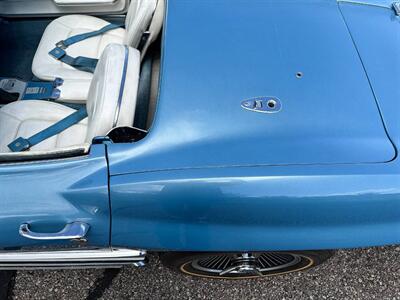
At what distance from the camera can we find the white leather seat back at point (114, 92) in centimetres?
167

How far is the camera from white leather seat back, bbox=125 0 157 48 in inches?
79.7

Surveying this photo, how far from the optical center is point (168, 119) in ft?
5.23

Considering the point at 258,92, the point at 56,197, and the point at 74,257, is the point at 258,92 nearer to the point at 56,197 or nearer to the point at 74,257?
the point at 56,197

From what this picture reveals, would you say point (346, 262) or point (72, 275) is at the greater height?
point (346, 262)

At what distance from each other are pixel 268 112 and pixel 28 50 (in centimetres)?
199

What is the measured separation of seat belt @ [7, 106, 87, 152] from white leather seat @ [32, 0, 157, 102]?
0.16 metres

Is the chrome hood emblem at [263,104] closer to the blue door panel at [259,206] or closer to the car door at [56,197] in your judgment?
the blue door panel at [259,206]

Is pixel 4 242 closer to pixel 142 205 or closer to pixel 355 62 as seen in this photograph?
pixel 142 205

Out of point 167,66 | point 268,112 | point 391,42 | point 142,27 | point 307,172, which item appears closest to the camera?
point 307,172

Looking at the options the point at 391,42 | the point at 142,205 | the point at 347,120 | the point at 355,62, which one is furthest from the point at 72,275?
the point at 391,42

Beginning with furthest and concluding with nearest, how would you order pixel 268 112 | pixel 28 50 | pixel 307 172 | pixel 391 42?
pixel 28 50, pixel 391 42, pixel 268 112, pixel 307 172

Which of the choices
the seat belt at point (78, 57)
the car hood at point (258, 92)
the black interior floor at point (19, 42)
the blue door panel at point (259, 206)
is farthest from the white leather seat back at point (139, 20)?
the black interior floor at point (19, 42)

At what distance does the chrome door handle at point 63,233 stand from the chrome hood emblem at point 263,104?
80cm

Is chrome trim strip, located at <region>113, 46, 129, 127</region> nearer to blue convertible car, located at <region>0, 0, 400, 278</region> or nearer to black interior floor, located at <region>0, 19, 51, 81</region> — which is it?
blue convertible car, located at <region>0, 0, 400, 278</region>
